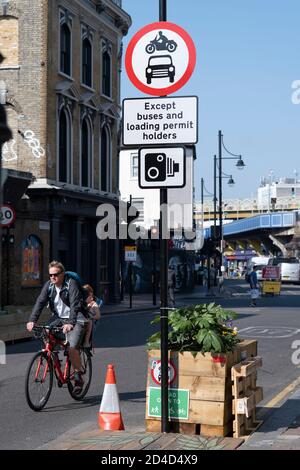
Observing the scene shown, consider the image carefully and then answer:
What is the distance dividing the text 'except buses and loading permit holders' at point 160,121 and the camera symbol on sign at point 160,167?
153mm

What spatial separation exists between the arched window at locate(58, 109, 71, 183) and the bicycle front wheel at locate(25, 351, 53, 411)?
2144cm

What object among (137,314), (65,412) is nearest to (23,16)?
(137,314)

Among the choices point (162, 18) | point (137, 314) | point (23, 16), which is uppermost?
point (23, 16)

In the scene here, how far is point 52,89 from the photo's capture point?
3009 cm

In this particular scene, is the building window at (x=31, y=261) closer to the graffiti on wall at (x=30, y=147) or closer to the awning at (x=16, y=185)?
the awning at (x=16, y=185)

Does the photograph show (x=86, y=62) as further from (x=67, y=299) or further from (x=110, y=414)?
(x=110, y=414)

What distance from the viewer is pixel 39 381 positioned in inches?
381

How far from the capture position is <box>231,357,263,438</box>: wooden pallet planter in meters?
7.47

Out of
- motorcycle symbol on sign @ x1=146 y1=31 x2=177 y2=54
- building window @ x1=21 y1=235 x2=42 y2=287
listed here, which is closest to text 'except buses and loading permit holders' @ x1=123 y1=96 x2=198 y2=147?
motorcycle symbol on sign @ x1=146 y1=31 x2=177 y2=54

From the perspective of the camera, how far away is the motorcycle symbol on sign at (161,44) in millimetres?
7297

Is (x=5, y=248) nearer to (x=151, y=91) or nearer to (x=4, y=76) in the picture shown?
(x=4, y=76)

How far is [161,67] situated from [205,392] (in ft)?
10.2

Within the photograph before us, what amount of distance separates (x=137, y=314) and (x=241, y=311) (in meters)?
4.01
